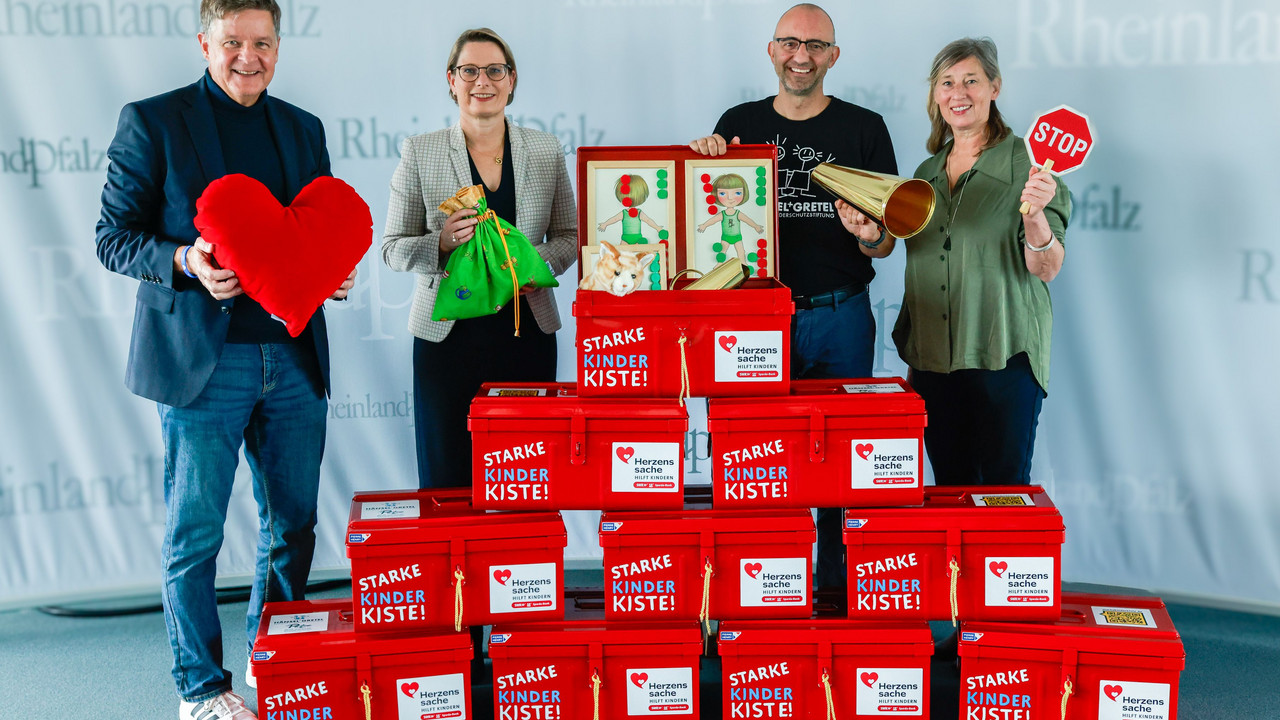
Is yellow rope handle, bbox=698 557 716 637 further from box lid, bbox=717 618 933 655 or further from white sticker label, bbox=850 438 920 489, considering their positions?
white sticker label, bbox=850 438 920 489

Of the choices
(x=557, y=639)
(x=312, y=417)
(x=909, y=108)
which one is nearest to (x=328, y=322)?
(x=312, y=417)

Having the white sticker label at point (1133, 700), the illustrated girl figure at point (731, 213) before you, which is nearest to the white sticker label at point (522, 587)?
the illustrated girl figure at point (731, 213)

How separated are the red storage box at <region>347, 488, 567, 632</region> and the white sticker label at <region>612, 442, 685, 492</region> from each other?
188 millimetres

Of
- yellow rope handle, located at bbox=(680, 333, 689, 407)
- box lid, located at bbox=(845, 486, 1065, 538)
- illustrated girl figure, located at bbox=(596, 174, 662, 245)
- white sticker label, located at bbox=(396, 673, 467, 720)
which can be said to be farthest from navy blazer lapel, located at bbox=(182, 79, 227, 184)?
box lid, located at bbox=(845, 486, 1065, 538)

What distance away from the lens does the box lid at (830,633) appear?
2.60 meters

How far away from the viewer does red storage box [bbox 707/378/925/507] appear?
2.62 meters

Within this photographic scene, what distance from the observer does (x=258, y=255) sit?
2.53 metres

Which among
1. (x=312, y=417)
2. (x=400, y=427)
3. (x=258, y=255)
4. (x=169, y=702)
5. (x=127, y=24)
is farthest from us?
(x=400, y=427)

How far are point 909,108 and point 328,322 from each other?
206 centimetres

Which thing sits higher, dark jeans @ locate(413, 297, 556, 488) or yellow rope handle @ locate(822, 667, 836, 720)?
dark jeans @ locate(413, 297, 556, 488)

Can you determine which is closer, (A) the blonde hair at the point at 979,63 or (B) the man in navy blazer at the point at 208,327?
(B) the man in navy blazer at the point at 208,327

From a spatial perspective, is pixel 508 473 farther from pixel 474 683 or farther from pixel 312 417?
pixel 474 683

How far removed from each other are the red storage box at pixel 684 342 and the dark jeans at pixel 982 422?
587mm

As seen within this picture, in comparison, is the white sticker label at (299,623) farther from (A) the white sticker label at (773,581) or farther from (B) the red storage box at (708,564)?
(A) the white sticker label at (773,581)
